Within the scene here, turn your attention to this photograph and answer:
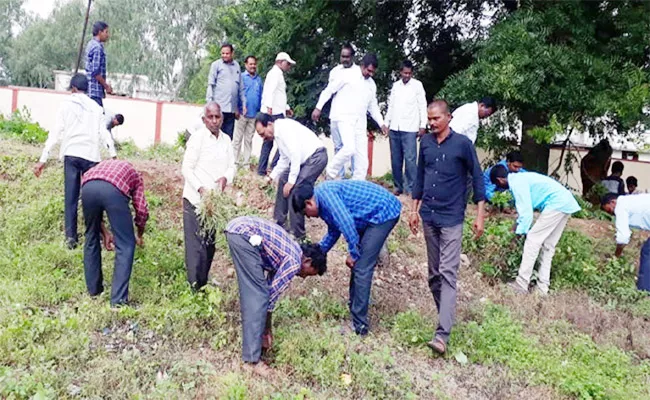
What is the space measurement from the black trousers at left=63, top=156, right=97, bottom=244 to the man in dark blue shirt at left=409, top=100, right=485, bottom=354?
348 cm

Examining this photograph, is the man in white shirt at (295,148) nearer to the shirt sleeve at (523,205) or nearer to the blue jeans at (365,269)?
the blue jeans at (365,269)

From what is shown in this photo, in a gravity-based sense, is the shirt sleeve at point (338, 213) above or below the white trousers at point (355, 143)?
→ below

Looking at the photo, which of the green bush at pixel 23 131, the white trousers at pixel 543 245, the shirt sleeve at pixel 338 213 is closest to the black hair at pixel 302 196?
the shirt sleeve at pixel 338 213

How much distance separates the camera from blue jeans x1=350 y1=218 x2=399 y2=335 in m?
4.75

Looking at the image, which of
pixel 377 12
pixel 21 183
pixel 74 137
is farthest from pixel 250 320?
pixel 377 12

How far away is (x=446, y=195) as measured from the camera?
4.84 metres

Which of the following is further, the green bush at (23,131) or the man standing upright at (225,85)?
the green bush at (23,131)

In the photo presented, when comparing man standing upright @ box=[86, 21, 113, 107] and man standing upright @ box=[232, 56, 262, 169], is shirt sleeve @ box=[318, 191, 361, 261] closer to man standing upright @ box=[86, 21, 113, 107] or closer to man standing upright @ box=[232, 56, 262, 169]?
man standing upright @ box=[86, 21, 113, 107]

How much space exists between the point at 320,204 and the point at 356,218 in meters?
0.38

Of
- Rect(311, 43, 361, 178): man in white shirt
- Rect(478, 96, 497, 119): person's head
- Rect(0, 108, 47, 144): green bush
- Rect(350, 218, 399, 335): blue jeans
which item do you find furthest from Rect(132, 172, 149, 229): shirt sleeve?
Rect(0, 108, 47, 144): green bush

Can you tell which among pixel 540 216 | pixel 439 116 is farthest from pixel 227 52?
pixel 540 216

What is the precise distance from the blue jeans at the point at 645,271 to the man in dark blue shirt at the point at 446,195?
3.08m

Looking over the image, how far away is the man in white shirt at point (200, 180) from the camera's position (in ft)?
16.9

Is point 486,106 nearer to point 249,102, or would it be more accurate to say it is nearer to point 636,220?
point 636,220
